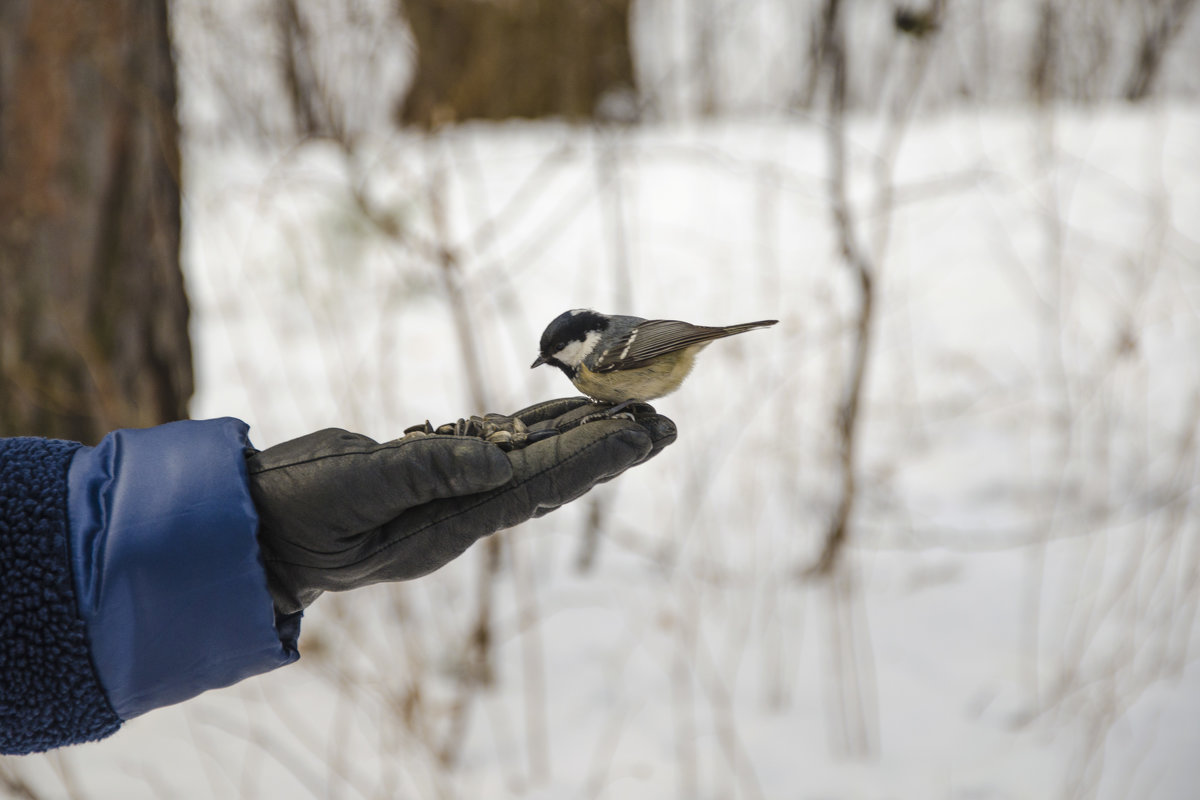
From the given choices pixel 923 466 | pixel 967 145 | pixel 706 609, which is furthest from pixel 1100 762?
pixel 967 145

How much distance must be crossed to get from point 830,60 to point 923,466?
7.41 feet

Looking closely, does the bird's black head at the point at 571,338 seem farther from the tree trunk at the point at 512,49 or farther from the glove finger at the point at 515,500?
the tree trunk at the point at 512,49

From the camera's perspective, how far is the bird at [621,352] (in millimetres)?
1888

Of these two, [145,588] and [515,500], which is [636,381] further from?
[145,588]

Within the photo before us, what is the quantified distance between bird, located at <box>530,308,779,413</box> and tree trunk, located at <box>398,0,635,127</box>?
66.1 inches

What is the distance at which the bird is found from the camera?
6.19ft

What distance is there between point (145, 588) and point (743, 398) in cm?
320

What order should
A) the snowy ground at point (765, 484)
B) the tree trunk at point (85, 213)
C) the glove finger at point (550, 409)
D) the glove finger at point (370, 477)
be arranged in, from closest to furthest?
the glove finger at point (370, 477) → the glove finger at point (550, 409) → the snowy ground at point (765, 484) → the tree trunk at point (85, 213)

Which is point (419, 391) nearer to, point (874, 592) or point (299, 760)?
point (299, 760)

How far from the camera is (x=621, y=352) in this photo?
1.90 metres

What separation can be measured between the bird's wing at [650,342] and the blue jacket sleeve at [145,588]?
33.0 inches

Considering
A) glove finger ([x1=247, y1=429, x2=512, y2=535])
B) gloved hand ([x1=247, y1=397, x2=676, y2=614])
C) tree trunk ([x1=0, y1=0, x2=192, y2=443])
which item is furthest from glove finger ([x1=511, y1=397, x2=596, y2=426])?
tree trunk ([x1=0, y1=0, x2=192, y2=443])

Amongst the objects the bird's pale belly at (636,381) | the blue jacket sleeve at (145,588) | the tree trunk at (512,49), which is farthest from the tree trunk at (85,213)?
the bird's pale belly at (636,381)

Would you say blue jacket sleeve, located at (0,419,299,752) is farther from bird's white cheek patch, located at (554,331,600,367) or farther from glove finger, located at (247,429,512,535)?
bird's white cheek patch, located at (554,331,600,367)
